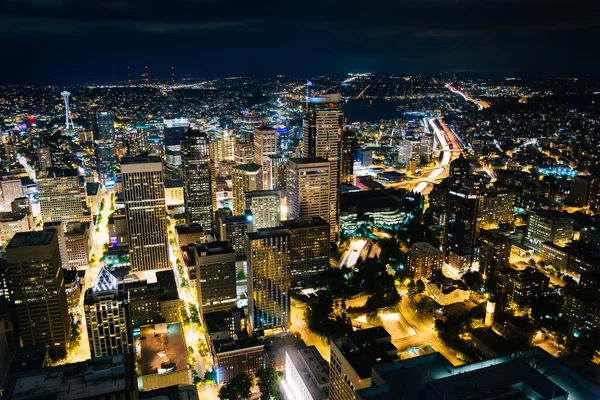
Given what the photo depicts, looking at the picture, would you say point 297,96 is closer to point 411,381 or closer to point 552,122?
point 552,122

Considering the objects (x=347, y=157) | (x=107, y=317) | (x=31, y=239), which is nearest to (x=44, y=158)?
(x=31, y=239)

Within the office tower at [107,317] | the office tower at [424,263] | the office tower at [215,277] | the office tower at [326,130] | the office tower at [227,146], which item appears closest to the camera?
the office tower at [107,317]

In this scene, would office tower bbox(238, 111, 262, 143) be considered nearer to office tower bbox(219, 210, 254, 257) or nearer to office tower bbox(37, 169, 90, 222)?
office tower bbox(37, 169, 90, 222)

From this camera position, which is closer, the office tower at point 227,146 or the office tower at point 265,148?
the office tower at point 265,148

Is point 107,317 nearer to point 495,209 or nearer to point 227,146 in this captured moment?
point 495,209

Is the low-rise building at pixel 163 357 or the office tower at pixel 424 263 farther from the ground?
the office tower at pixel 424 263

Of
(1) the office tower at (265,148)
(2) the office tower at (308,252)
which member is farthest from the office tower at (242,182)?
(2) the office tower at (308,252)

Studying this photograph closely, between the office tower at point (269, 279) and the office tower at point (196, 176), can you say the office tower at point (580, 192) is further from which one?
the office tower at point (196, 176)
